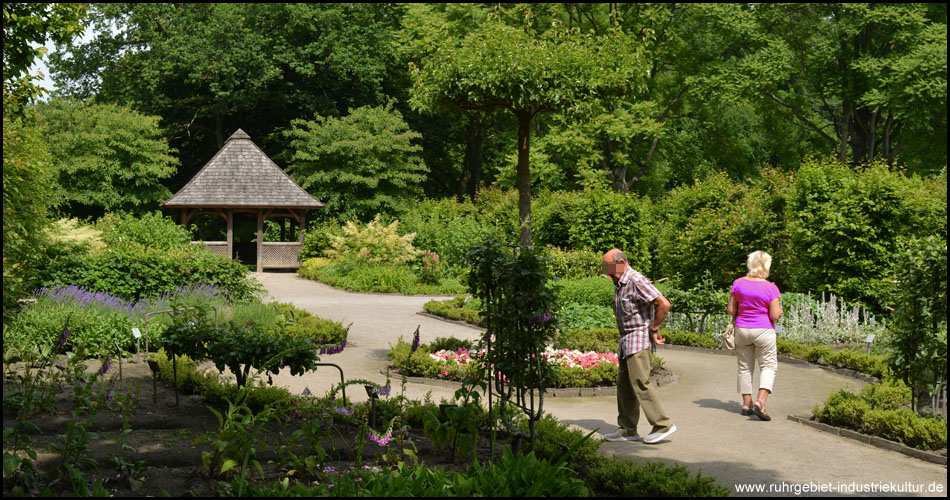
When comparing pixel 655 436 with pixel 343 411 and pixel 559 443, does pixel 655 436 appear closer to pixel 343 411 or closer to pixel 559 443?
pixel 559 443

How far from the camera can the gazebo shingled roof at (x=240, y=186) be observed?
26703 millimetres

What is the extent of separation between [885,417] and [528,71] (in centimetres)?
584

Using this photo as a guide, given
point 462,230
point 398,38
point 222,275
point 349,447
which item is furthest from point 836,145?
point 349,447

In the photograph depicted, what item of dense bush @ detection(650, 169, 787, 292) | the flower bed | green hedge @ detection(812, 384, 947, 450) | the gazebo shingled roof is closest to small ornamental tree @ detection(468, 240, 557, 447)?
the flower bed

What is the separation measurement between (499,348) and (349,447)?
136 cm

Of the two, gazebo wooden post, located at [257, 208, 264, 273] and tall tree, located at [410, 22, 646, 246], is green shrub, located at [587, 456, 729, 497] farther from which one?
gazebo wooden post, located at [257, 208, 264, 273]

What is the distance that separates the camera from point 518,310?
602 cm

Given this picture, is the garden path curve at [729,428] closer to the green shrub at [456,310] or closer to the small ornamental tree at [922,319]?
the small ornamental tree at [922,319]

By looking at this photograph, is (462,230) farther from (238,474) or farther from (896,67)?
(238,474)

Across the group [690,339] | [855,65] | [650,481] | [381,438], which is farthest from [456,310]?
[855,65]

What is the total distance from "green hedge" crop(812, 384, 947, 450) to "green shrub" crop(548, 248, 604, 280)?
1097cm

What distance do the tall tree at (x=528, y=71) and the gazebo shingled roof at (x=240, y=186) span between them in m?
16.9

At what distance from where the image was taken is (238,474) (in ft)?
16.5

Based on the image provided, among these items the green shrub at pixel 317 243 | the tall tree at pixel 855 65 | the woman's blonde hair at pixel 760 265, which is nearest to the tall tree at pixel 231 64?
the green shrub at pixel 317 243
